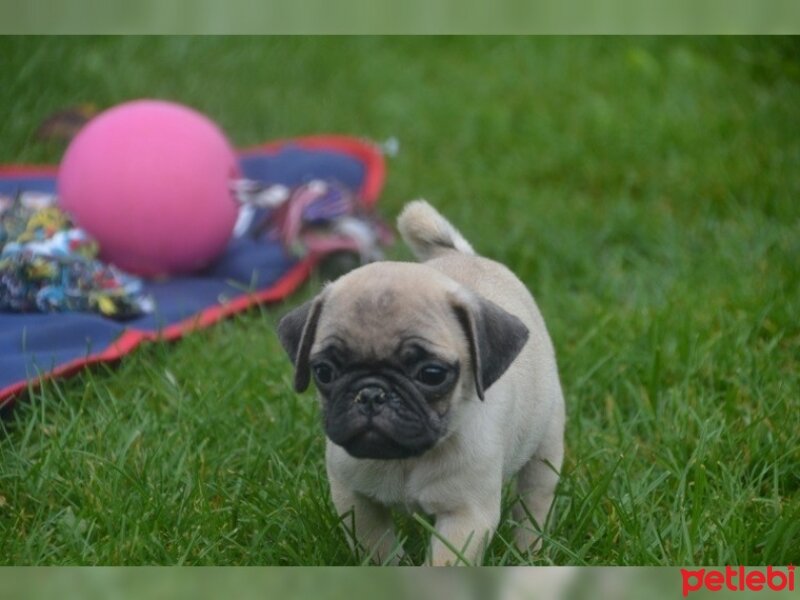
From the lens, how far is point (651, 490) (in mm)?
3588

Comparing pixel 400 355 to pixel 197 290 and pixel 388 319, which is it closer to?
pixel 388 319

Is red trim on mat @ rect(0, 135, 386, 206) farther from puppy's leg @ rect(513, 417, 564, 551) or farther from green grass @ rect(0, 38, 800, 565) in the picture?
puppy's leg @ rect(513, 417, 564, 551)

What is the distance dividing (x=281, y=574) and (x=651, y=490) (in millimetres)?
1142

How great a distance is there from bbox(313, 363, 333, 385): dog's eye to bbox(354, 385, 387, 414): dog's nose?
119 millimetres

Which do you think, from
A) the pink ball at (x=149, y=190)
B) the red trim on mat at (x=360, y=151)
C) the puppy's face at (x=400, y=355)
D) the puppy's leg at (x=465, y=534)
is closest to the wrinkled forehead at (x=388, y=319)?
the puppy's face at (x=400, y=355)

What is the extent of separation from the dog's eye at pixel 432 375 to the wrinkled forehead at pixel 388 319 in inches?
1.7

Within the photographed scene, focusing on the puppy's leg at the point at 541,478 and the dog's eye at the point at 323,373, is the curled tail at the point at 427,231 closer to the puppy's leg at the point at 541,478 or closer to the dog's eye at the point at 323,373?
the puppy's leg at the point at 541,478

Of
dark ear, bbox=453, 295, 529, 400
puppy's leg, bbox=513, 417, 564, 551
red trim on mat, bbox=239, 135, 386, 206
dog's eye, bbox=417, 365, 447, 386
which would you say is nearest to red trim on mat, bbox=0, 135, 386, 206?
red trim on mat, bbox=239, 135, 386, 206

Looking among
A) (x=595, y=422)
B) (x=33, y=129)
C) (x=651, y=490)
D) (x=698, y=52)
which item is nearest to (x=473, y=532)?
(x=651, y=490)

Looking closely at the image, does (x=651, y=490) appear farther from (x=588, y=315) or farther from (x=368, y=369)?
(x=588, y=315)

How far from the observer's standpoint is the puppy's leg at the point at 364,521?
327 centimetres

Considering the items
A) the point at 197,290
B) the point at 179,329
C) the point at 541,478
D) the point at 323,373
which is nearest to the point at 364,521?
the point at 323,373

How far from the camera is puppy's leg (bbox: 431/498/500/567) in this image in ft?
10.1

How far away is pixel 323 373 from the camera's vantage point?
3.09m
